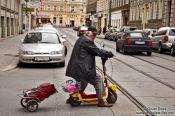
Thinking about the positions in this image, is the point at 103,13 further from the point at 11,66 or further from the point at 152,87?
the point at 152,87

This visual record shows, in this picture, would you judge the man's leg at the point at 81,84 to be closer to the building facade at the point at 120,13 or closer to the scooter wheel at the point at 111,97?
the scooter wheel at the point at 111,97

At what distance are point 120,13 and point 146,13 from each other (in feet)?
64.5

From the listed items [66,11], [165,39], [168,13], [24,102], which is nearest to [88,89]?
[24,102]

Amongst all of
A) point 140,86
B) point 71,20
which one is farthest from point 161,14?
point 71,20

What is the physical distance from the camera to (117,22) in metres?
77.7

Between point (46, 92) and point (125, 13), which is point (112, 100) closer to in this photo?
point (46, 92)

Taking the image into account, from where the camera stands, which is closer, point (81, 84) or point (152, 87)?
point (81, 84)

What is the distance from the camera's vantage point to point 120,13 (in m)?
74.9

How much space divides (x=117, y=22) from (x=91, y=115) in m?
70.5

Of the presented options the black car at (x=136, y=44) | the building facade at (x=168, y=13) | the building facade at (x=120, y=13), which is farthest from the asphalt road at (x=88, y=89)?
the building facade at (x=120, y=13)

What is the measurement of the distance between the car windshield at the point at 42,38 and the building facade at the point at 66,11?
14161 cm

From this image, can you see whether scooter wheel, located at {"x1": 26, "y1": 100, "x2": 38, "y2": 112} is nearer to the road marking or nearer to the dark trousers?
the dark trousers

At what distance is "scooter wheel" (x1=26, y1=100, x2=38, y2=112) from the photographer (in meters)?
8.04

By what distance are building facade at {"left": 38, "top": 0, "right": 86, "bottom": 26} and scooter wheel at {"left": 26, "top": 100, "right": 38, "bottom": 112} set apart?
151 metres
